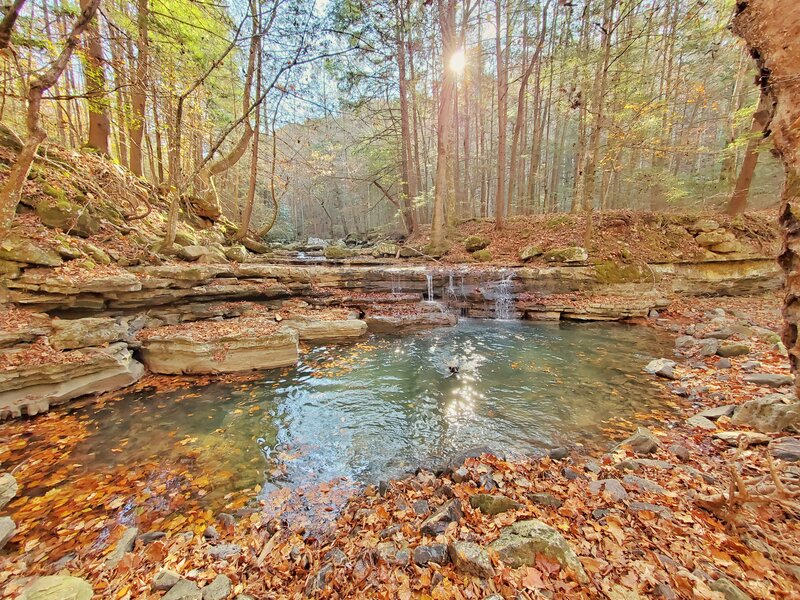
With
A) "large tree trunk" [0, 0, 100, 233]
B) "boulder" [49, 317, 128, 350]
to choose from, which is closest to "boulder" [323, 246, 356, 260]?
"boulder" [49, 317, 128, 350]

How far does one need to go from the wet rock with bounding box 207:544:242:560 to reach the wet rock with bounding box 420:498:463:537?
5.09 ft

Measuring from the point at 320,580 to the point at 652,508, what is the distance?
2672 mm

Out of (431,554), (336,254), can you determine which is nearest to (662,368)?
(431,554)

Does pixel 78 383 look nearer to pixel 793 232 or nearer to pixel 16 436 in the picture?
pixel 16 436

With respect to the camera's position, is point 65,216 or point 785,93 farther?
point 65,216

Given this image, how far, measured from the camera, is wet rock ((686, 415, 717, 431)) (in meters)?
3.74

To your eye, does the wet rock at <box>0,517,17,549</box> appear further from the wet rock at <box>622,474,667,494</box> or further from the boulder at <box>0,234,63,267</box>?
the wet rock at <box>622,474,667,494</box>

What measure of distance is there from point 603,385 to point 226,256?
1119cm

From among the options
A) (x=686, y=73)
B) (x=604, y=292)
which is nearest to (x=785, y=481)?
(x=604, y=292)

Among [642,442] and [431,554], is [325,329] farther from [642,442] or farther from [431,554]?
[642,442]

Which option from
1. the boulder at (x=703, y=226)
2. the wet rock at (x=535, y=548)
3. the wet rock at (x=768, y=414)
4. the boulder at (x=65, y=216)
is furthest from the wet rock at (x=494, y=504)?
the boulder at (x=703, y=226)

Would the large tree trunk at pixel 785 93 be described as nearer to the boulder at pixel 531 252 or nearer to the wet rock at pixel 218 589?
the wet rock at pixel 218 589

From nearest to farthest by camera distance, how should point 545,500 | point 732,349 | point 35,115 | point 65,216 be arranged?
1. point 545,500
2. point 35,115
3. point 732,349
4. point 65,216

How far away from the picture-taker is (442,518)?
2.56 m
